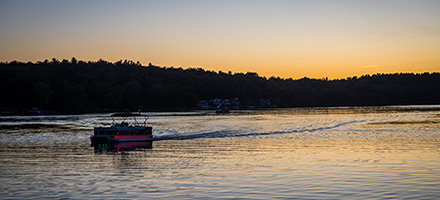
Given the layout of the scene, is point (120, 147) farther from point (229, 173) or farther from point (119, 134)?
point (229, 173)

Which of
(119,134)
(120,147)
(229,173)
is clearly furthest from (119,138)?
(229,173)

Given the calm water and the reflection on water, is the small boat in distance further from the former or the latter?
the calm water

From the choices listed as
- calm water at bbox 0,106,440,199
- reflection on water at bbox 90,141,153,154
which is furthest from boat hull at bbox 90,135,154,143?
calm water at bbox 0,106,440,199

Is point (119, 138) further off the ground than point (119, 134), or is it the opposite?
point (119, 134)

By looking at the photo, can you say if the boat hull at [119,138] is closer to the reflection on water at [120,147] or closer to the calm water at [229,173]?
the reflection on water at [120,147]

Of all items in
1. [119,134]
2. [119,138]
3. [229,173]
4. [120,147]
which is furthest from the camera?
[119,134]

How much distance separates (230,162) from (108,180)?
955 centimetres

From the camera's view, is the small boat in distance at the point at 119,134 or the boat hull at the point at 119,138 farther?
the small boat in distance at the point at 119,134

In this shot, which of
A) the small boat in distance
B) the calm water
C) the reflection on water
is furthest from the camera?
the small boat in distance

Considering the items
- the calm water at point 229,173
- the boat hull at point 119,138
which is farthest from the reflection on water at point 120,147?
the calm water at point 229,173

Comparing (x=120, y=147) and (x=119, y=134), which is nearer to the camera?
(x=120, y=147)

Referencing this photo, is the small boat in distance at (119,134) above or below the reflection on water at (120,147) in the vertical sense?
above

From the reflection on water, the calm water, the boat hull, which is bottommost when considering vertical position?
the reflection on water

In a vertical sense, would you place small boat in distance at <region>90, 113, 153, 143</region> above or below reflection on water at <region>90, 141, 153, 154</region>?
above
